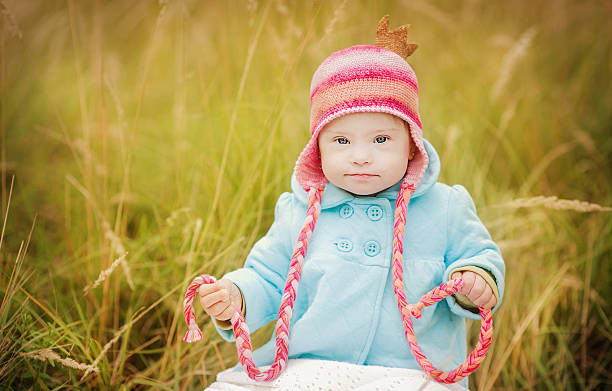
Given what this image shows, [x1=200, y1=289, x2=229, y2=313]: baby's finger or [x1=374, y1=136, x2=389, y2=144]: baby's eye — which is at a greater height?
[x1=374, y1=136, x2=389, y2=144]: baby's eye

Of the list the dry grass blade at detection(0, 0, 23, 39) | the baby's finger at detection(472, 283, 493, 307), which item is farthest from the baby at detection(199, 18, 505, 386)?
the dry grass blade at detection(0, 0, 23, 39)

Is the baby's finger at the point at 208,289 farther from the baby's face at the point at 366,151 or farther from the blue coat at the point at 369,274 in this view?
the baby's face at the point at 366,151

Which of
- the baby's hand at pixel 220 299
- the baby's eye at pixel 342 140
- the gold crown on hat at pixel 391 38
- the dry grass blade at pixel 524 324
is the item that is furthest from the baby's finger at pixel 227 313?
the dry grass blade at pixel 524 324

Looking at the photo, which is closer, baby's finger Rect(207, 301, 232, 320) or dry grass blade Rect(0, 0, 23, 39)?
baby's finger Rect(207, 301, 232, 320)

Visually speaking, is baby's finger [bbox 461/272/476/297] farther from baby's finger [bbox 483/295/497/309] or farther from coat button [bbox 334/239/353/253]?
coat button [bbox 334/239/353/253]

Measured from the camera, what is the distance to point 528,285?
2.40m

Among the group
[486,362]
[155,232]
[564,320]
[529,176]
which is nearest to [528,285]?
[564,320]

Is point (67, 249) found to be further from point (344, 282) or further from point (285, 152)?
point (344, 282)

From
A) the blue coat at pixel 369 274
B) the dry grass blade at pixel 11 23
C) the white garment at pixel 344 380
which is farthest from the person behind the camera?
the dry grass blade at pixel 11 23

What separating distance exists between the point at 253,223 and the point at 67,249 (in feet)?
2.93

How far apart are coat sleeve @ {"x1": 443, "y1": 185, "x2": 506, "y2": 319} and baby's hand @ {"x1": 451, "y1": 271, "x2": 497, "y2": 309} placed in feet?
0.12

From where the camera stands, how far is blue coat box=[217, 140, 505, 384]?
1.58 m

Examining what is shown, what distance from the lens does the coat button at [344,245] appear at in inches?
63.6

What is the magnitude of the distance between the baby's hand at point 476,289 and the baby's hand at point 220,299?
0.62 meters
